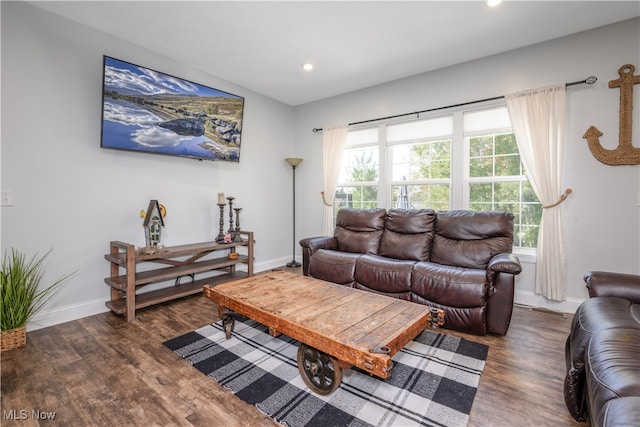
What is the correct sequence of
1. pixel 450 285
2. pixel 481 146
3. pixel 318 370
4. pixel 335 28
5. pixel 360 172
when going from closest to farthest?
pixel 318 370 → pixel 450 285 → pixel 335 28 → pixel 481 146 → pixel 360 172

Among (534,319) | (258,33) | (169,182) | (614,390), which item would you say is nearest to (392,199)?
(534,319)

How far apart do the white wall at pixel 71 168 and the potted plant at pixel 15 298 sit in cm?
12

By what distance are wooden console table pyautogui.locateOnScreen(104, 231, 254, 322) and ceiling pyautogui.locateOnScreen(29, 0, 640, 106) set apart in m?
2.00

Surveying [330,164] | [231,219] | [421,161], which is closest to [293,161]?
[330,164]

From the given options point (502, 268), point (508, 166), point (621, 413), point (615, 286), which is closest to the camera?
point (621, 413)

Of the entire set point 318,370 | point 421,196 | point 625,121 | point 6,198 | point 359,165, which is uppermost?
point 625,121

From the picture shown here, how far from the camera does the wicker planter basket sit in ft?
6.67

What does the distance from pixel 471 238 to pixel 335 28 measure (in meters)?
2.38

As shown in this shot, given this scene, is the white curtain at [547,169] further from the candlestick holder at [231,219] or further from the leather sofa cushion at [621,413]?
the candlestick holder at [231,219]

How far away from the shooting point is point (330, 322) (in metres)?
1.62

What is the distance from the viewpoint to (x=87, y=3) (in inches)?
90.4

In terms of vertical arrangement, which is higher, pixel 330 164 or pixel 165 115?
pixel 165 115

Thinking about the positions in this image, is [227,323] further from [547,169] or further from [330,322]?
[547,169]

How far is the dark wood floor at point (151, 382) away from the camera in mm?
1424
